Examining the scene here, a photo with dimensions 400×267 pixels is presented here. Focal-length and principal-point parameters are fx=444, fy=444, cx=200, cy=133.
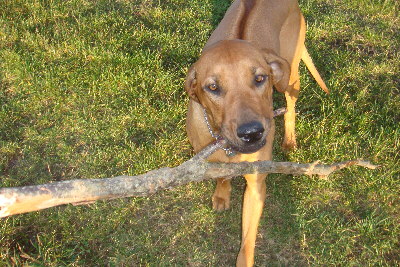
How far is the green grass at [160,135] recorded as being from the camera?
12.7 ft

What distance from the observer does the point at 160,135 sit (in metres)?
4.83

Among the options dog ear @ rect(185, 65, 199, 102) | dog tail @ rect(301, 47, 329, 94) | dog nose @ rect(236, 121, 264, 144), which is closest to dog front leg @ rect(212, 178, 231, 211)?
dog ear @ rect(185, 65, 199, 102)

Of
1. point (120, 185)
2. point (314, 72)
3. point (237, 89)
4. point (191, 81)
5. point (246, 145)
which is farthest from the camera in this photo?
point (314, 72)

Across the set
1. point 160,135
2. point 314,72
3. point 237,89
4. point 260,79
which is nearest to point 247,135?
point 237,89

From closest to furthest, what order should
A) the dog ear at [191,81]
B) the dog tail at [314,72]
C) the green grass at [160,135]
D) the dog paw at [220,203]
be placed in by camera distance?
the dog ear at [191,81]
the green grass at [160,135]
the dog paw at [220,203]
the dog tail at [314,72]

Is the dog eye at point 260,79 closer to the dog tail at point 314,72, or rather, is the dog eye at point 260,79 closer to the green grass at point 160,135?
the green grass at point 160,135

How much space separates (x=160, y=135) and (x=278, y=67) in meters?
1.66

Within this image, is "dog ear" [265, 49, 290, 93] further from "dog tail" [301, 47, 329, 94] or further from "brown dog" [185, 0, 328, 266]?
"dog tail" [301, 47, 329, 94]

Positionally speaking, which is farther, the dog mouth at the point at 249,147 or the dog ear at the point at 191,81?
the dog ear at the point at 191,81

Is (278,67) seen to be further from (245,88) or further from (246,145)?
(246,145)

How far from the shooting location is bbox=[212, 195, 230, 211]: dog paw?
4199 mm

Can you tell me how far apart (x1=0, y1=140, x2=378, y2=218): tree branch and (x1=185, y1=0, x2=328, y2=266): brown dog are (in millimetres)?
208

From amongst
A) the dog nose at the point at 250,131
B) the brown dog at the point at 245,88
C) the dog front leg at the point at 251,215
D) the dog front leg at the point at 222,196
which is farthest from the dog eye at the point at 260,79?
the dog front leg at the point at 222,196

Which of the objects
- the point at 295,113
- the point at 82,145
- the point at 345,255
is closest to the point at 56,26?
the point at 82,145
